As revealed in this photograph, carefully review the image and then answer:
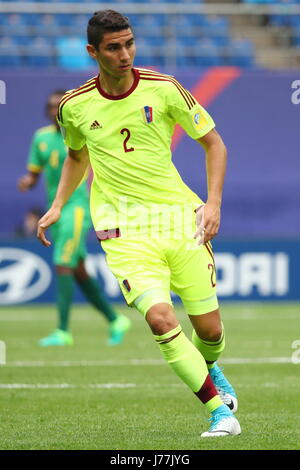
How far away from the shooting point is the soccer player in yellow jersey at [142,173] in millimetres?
5992

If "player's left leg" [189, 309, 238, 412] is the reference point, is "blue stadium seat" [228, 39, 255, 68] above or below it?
below

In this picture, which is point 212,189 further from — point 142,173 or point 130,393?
point 130,393

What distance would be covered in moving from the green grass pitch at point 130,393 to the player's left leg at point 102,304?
19 centimetres

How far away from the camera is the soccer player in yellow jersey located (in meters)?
5.99

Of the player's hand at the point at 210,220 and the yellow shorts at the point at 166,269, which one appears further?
the yellow shorts at the point at 166,269

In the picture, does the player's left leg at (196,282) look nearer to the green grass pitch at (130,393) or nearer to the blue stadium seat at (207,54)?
the green grass pitch at (130,393)

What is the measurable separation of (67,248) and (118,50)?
6015mm

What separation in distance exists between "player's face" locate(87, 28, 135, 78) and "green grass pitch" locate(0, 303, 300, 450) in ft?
6.89

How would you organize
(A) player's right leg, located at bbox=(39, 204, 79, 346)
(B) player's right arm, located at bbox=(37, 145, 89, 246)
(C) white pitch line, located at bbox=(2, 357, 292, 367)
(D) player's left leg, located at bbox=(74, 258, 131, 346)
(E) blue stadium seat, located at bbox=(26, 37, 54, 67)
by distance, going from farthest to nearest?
1. (E) blue stadium seat, located at bbox=(26, 37, 54, 67)
2. (D) player's left leg, located at bbox=(74, 258, 131, 346)
3. (A) player's right leg, located at bbox=(39, 204, 79, 346)
4. (C) white pitch line, located at bbox=(2, 357, 292, 367)
5. (B) player's right arm, located at bbox=(37, 145, 89, 246)
